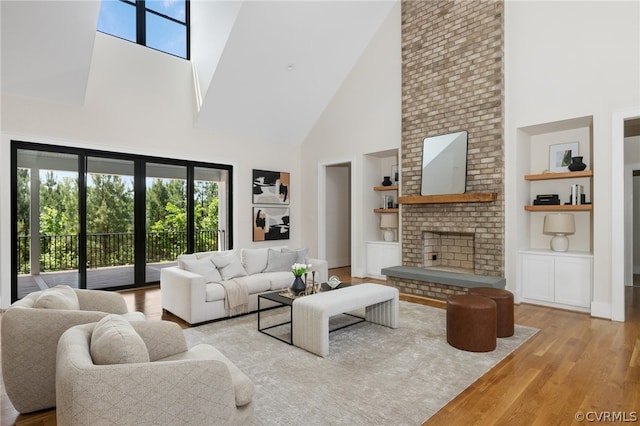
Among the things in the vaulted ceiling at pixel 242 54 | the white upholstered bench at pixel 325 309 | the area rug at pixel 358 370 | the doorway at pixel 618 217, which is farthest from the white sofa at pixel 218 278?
the doorway at pixel 618 217

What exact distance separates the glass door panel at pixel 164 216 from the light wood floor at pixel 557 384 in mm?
2674

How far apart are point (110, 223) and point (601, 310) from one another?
7.09 meters

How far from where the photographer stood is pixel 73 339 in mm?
1737

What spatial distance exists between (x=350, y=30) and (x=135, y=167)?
4514 millimetres

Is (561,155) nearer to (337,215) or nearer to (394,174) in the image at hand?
(394,174)

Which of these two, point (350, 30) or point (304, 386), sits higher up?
point (350, 30)

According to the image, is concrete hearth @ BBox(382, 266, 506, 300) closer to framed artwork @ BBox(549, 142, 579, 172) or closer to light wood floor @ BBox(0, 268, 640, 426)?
light wood floor @ BBox(0, 268, 640, 426)

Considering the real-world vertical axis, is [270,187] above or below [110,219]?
above

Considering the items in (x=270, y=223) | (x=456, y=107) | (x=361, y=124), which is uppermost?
(x=361, y=124)

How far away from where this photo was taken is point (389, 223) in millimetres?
6965

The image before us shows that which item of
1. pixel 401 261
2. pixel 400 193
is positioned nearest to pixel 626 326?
pixel 401 261

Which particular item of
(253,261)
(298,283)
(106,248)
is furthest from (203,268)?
(106,248)

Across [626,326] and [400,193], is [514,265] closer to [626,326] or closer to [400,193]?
[626,326]

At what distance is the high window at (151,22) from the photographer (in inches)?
233
